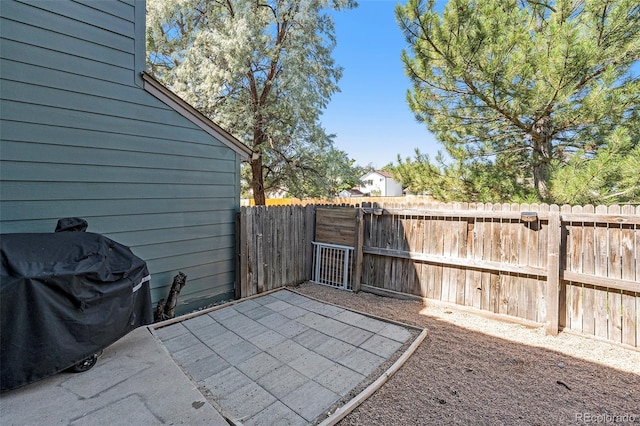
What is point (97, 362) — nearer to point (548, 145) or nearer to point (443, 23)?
point (443, 23)

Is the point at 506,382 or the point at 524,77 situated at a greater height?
the point at 524,77

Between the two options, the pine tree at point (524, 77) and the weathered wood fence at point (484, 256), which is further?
the pine tree at point (524, 77)

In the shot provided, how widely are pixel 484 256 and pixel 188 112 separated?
4.63 m

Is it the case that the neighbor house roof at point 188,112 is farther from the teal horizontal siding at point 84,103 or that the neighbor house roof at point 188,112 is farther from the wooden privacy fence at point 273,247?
the wooden privacy fence at point 273,247

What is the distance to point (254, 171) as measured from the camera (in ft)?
32.1

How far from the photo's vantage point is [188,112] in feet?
13.2

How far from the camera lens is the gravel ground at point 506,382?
2.12 m

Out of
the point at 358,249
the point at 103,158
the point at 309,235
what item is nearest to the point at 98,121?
the point at 103,158

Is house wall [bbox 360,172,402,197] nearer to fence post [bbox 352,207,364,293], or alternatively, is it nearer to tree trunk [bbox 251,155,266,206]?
tree trunk [bbox 251,155,266,206]

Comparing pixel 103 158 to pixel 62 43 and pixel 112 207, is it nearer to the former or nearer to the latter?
pixel 112 207

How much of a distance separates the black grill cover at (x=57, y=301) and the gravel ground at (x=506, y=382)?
6.82 ft

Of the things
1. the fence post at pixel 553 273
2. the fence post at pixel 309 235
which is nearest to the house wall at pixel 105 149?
the fence post at pixel 309 235

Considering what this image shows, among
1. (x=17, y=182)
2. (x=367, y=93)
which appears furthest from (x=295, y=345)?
(x=367, y=93)

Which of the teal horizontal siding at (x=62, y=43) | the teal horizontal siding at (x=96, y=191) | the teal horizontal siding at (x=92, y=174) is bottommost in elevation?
the teal horizontal siding at (x=96, y=191)
